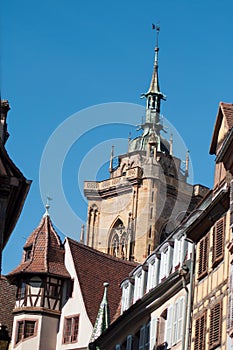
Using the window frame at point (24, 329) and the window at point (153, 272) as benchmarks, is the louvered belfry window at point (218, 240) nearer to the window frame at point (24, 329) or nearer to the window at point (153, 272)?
the window at point (153, 272)

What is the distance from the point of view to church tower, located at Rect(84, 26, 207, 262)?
12925cm

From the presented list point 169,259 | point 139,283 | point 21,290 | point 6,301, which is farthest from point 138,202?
point 169,259

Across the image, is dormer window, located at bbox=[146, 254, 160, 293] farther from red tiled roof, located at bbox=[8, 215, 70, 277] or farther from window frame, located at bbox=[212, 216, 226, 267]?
red tiled roof, located at bbox=[8, 215, 70, 277]

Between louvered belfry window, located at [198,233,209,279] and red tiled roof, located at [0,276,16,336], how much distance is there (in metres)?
31.1

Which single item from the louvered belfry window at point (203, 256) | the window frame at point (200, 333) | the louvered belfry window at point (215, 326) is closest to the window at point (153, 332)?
the louvered belfry window at point (203, 256)

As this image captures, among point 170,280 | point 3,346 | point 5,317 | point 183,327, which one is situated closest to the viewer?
point 3,346

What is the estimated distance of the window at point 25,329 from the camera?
62406 millimetres

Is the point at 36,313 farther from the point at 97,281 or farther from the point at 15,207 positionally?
the point at 15,207

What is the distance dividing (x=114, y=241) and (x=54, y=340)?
69292mm

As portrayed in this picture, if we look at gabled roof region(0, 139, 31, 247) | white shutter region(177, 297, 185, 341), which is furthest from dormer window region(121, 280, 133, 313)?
gabled roof region(0, 139, 31, 247)

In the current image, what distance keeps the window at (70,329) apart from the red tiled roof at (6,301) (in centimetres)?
404

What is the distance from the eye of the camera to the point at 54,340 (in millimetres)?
62406

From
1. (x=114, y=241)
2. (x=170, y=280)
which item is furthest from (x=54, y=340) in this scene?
(x=114, y=241)

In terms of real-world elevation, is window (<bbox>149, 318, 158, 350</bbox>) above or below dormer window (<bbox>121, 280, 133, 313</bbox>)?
below
